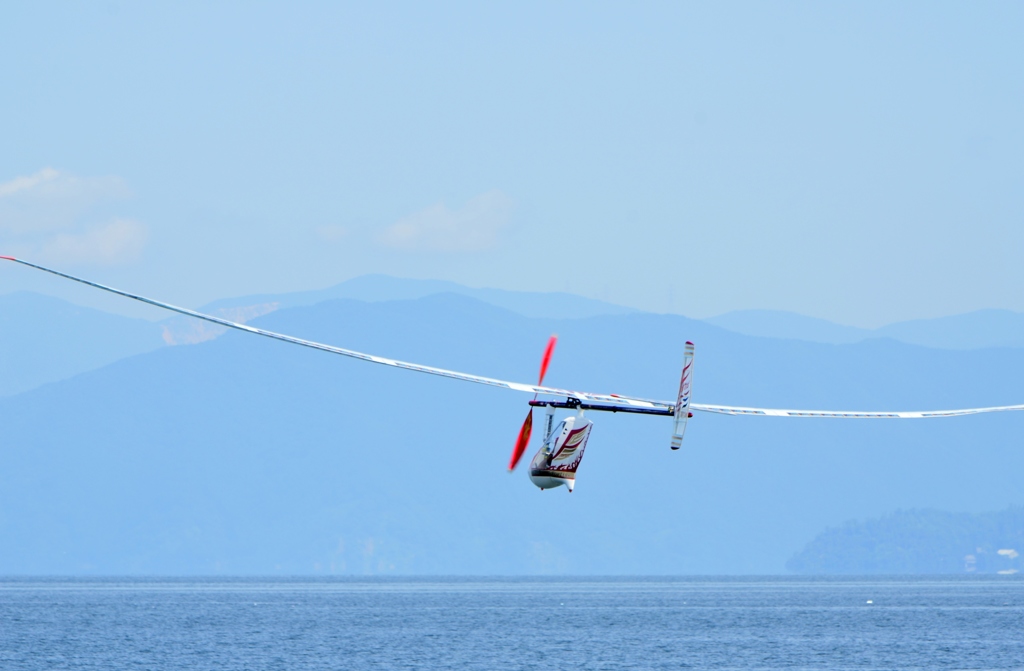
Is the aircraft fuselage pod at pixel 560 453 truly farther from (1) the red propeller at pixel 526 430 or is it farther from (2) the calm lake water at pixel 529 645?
(2) the calm lake water at pixel 529 645

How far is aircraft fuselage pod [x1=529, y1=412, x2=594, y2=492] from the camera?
6356 cm

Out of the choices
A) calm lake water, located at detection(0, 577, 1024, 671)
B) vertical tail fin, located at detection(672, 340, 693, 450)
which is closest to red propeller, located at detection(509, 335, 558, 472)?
vertical tail fin, located at detection(672, 340, 693, 450)

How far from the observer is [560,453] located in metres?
63.9

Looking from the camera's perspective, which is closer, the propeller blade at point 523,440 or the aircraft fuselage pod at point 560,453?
the propeller blade at point 523,440

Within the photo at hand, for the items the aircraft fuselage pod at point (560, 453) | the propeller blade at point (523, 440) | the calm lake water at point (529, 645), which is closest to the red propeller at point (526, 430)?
the propeller blade at point (523, 440)

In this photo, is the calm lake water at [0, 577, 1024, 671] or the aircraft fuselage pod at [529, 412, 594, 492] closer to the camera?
the aircraft fuselage pod at [529, 412, 594, 492]

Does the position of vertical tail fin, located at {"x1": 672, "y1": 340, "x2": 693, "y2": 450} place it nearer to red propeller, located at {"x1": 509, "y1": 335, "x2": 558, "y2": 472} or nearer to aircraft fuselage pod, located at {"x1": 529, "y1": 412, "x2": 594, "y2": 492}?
aircraft fuselage pod, located at {"x1": 529, "y1": 412, "x2": 594, "y2": 492}

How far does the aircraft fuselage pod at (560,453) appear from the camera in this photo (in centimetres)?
6356

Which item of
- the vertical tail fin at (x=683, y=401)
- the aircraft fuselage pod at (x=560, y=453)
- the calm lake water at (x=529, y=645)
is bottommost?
the calm lake water at (x=529, y=645)

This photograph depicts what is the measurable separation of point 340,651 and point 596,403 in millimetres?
95325

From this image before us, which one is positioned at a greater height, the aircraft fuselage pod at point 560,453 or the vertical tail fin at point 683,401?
the vertical tail fin at point 683,401

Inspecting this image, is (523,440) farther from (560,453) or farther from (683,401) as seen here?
(683,401)

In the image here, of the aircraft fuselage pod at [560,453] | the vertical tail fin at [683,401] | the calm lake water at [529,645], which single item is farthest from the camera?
the calm lake water at [529,645]

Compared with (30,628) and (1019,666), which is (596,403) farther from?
(30,628)
